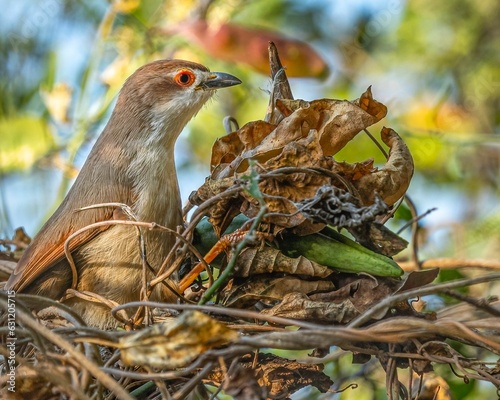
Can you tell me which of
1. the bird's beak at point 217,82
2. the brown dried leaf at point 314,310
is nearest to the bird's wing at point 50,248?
the bird's beak at point 217,82

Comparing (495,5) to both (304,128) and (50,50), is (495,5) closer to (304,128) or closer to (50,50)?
(50,50)

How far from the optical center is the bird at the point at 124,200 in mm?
3312

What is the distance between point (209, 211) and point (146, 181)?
29.9 inches

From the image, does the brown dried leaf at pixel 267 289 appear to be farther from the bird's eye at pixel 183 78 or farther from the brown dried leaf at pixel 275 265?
the bird's eye at pixel 183 78

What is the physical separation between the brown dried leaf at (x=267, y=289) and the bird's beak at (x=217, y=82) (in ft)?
4.62

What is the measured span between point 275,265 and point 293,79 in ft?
8.50

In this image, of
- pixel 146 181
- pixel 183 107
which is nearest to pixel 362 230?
pixel 146 181

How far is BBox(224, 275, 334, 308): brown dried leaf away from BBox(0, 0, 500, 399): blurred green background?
3.53 feet

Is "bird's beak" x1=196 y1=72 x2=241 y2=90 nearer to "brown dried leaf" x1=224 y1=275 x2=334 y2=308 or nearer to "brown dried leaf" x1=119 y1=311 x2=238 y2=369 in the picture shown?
"brown dried leaf" x1=224 y1=275 x2=334 y2=308

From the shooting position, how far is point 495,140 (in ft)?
16.2

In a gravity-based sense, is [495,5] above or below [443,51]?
above

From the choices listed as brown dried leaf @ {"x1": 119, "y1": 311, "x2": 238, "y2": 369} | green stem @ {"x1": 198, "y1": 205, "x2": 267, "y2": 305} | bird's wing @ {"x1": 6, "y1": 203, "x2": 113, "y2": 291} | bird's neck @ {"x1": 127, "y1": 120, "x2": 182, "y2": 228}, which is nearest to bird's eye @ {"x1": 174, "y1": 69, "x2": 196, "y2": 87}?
bird's neck @ {"x1": 127, "y1": 120, "x2": 182, "y2": 228}

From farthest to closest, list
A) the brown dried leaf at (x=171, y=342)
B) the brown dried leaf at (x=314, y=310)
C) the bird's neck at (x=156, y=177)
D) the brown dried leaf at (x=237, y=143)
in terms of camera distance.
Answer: the bird's neck at (x=156, y=177) → the brown dried leaf at (x=237, y=143) → the brown dried leaf at (x=314, y=310) → the brown dried leaf at (x=171, y=342)

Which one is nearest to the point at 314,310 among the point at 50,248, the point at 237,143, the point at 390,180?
the point at 390,180
